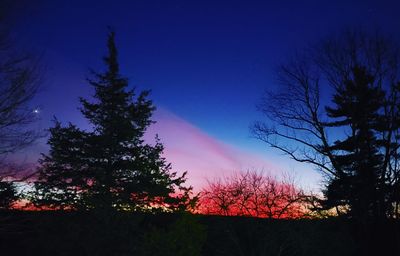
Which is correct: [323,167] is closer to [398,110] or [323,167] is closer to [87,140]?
[398,110]

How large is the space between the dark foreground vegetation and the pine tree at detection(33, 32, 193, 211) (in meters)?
1.33

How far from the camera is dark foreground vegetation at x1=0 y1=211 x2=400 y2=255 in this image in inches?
331

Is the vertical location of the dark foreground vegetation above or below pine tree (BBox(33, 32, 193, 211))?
below

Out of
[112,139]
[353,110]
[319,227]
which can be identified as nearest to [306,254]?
[319,227]

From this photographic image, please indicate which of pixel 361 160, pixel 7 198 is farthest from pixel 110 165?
pixel 361 160

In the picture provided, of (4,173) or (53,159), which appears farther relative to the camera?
(53,159)

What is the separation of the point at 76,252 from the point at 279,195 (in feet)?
32.2

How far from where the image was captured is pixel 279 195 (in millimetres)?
15539

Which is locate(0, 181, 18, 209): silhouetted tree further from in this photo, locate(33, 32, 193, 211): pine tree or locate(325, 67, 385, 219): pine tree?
locate(325, 67, 385, 219): pine tree

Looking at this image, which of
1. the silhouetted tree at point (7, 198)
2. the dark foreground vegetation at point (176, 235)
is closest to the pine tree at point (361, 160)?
the dark foreground vegetation at point (176, 235)

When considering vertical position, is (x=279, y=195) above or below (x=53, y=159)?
below

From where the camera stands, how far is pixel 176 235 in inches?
388

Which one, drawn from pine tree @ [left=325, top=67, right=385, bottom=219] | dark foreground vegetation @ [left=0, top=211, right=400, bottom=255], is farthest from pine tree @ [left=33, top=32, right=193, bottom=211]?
pine tree @ [left=325, top=67, right=385, bottom=219]

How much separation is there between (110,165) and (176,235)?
9.05 metres
